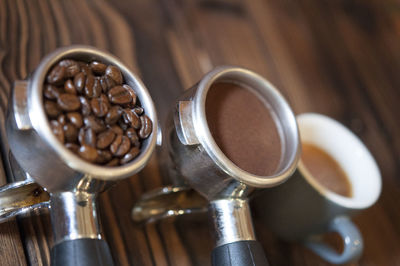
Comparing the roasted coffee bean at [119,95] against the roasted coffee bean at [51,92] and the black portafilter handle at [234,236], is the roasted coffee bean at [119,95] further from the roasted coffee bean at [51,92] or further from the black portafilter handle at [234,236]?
the black portafilter handle at [234,236]

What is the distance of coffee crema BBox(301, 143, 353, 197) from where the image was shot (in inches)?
27.8

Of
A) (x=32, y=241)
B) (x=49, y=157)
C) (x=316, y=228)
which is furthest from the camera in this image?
(x=316, y=228)

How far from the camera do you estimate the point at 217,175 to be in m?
0.52

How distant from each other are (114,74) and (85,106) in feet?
0.19

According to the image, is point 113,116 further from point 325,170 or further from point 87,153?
point 325,170

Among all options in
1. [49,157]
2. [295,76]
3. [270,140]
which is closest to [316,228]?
[270,140]

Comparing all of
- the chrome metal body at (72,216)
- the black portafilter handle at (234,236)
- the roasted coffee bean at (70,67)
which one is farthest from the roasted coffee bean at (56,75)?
the black portafilter handle at (234,236)

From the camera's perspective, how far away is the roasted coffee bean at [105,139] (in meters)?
0.46

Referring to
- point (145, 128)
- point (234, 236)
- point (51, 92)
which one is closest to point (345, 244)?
point (234, 236)

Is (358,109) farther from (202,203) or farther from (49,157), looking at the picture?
(49,157)

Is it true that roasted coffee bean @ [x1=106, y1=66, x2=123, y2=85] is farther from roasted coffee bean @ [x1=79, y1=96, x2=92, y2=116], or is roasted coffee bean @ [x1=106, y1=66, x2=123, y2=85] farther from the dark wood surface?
the dark wood surface

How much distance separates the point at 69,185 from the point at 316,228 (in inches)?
15.3

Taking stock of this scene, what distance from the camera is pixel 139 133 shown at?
0.49 m

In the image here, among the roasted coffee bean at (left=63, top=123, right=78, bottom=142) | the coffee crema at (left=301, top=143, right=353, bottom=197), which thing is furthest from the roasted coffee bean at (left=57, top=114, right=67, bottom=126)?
the coffee crema at (left=301, top=143, right=353, bottom=197)
